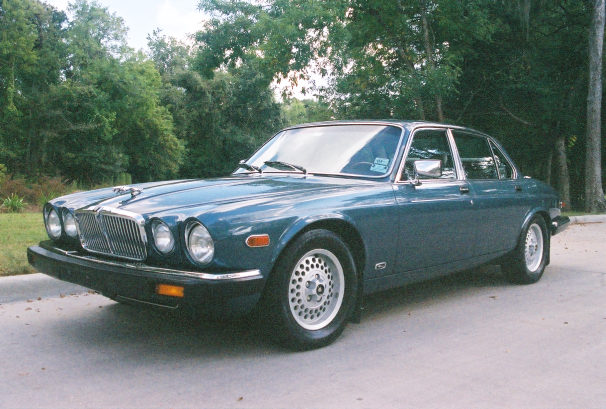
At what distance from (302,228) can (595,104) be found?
15.7 meters

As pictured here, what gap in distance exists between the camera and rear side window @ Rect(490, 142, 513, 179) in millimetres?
6277

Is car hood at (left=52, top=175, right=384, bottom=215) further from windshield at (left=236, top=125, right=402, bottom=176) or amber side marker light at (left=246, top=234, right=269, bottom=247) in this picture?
amber side marker light at (left=246, top=234, right=269, bottom=247)

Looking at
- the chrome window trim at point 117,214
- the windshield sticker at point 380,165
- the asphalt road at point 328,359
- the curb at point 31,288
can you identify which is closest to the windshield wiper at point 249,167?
the windshield sticker at point 380,165

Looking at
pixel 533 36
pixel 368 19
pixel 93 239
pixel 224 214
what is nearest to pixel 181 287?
pixel 224 214

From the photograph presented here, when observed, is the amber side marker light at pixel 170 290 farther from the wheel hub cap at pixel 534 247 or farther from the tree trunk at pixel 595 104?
the tree trunk at pixel 595 104

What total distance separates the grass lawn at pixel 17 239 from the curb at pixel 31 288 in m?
0.36

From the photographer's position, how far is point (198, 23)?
116ft

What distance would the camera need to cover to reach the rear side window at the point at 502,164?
247 inches

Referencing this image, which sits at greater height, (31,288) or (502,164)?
(502,164)

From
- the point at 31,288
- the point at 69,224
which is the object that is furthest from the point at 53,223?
the point at 31,288

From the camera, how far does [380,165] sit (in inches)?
191

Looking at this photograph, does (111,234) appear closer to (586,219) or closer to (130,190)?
(130,190)

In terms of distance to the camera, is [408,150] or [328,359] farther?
[408,150]

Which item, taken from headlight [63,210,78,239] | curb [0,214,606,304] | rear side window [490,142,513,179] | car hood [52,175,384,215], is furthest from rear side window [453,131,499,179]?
curb [0,214,606,304]
